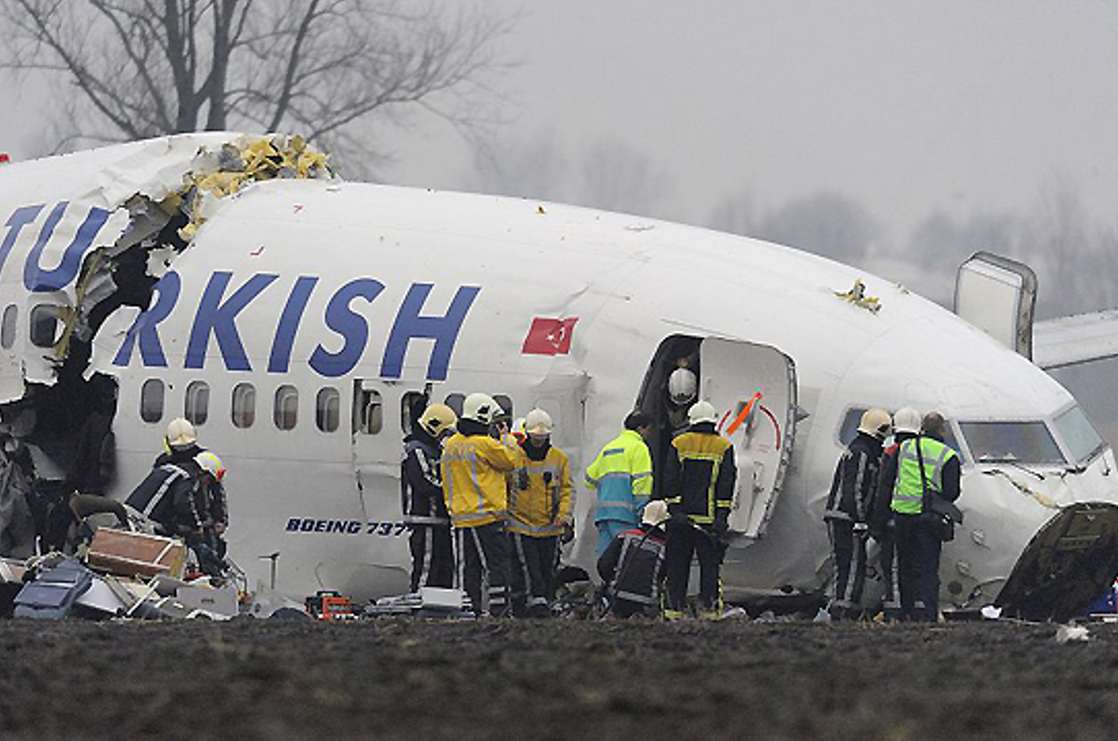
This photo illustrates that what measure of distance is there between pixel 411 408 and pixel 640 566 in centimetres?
232

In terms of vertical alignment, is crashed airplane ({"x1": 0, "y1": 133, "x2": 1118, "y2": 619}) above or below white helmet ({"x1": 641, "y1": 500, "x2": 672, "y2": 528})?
above

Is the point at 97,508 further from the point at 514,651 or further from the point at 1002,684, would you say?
the point at 1002,684

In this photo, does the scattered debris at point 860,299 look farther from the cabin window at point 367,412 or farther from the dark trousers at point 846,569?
the cabin window at point 367,412

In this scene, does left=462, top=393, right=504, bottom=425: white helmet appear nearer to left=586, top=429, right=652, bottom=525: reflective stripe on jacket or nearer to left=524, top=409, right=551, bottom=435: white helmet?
left=524, top=409, right=551, bottom=435: white helmet

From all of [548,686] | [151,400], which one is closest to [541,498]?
[151,400]

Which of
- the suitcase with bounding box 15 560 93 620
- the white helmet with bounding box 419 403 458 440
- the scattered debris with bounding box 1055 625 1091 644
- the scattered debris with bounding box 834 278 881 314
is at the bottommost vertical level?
the suitcase with bounding box 15 560 93 620

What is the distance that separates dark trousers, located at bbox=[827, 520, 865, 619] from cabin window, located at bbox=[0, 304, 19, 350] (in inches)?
265

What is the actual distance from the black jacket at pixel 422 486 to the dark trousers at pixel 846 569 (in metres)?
2.75

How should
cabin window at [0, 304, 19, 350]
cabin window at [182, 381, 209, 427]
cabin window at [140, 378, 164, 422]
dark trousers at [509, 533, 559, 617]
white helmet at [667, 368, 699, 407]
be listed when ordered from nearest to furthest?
dark trousers at [509, 533, 559, 617], white helmet at [667, 368, 699, 407], cabin window at [182, 381, 209, 427], cabin window at [140, 378, 164, 422], cabin window at [0, 304, 19, 350]

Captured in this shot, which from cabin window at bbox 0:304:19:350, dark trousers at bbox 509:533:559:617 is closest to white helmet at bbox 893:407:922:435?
dark trousers at bbox 509:533:559:617

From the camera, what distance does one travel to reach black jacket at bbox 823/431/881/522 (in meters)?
16.6

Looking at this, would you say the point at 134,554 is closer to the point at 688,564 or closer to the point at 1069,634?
the point at 688,564

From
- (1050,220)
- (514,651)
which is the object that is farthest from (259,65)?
(514,651)

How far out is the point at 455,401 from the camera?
1739 centimetres
